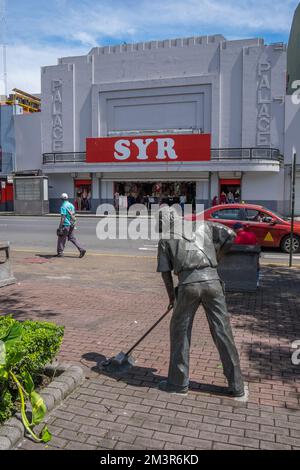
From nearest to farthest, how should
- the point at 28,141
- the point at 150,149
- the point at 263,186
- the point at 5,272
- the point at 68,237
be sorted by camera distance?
the point at 5,272 → the point at 68,237 → the point at 263,186 → the point at 150,149 → the point at 28,141

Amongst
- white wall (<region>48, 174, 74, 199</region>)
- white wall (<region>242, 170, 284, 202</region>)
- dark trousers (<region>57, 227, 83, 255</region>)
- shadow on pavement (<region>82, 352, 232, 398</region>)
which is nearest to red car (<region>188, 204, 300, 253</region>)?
dark trousers (<region>57, 227, 83, 255</region>)

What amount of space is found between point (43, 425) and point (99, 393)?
711mm

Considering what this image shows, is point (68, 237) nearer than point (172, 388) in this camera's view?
No

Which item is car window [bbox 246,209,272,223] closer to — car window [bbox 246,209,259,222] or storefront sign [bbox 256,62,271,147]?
car window [bbox 246,209,259,222]

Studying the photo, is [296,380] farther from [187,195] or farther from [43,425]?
[187,195]

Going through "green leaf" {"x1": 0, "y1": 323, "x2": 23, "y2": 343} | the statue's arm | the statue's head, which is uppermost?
the statue's head

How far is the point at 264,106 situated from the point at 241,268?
23720 mm

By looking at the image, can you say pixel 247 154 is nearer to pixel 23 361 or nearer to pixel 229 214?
pixel 229 214

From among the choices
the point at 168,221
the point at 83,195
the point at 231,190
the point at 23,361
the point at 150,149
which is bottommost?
the point at 23,361

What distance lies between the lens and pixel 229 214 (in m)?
13.5

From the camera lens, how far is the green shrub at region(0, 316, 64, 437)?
354 cm

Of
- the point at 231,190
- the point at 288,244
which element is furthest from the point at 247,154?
the point at 288,244

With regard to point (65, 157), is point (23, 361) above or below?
below

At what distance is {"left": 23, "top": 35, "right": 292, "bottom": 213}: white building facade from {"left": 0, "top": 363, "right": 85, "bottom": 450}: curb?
25562 mm
